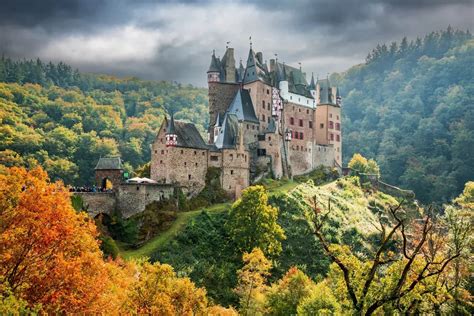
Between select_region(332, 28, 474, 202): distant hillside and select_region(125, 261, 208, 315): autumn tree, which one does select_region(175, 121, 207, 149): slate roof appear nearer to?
select_region(125, 261, 208, 315): autumn tree

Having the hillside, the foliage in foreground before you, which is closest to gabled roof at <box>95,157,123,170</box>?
the hillside

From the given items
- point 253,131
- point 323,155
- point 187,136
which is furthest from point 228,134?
point 323,155

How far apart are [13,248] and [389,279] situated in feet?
59.0

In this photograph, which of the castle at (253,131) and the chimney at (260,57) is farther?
the chimney at (260,57)

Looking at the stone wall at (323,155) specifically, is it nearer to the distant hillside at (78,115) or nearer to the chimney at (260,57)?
the chimney at (260,57)

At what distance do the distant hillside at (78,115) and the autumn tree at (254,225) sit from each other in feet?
131

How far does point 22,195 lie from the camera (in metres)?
27.0

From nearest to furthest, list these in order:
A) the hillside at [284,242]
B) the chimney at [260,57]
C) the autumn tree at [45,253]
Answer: the autumn tree at [45,253], the hillside at [284,242], the chimney at [260,57]

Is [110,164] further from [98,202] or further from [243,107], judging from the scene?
[243,107]

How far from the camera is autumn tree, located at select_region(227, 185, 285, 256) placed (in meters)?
50.2

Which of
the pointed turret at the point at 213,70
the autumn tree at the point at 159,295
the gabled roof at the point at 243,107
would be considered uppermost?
the pointed turret at the point at 213,70

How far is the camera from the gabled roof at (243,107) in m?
66.5

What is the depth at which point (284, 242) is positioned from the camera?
180ft

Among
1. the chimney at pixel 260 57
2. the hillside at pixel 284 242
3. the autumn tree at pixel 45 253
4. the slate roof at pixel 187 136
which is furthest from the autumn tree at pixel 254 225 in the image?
the chimney at pixel 260 57
